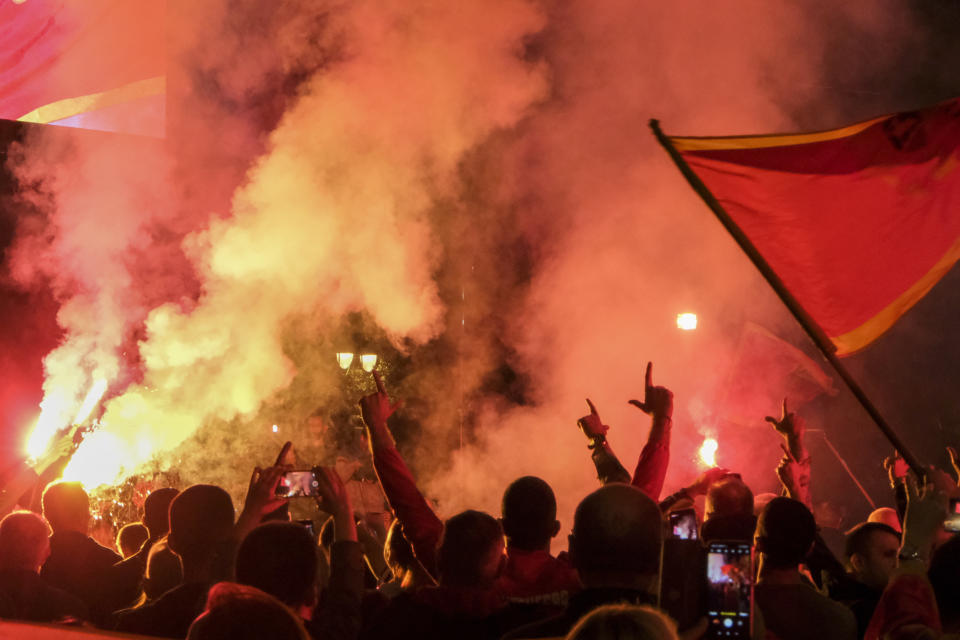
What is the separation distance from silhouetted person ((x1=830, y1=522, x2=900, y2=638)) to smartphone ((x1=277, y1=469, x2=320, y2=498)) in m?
1.67

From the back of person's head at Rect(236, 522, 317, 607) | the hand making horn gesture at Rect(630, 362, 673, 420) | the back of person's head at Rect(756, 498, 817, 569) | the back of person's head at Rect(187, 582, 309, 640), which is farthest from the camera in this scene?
the hand making horn gesture at Rect(630, 362, 673, 420)

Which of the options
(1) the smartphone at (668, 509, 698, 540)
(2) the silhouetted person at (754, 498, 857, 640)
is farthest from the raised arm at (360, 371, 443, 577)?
(2) the silhouetted person at (754, 498, 857, 640)

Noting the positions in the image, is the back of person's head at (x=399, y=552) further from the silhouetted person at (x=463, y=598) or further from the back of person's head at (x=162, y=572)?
the back of person's head at (x=162, y=572)

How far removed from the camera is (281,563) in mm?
2090

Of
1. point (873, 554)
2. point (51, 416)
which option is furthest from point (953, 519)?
point (51, 416)

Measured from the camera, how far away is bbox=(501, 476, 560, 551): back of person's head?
8.61 ft

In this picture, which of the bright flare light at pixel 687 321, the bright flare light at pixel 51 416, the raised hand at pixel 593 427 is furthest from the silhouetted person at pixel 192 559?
the bright flare light at pixel 51 416

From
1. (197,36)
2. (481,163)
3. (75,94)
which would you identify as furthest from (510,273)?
(75,94)

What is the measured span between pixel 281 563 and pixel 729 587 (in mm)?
947

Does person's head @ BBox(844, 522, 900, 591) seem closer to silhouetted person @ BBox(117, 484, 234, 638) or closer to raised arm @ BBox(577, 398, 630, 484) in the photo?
raised arm @ BBox(577, 398, 630, 484)

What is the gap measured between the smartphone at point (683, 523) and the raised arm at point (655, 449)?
0.58 feet

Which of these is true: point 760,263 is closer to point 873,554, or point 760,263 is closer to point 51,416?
point 873,554

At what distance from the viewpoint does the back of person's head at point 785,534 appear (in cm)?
250

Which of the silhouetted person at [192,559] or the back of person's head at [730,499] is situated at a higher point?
the back of person's head at [730,499]
